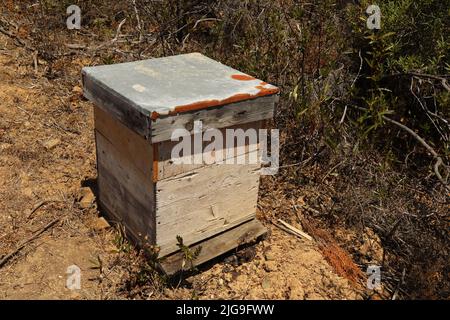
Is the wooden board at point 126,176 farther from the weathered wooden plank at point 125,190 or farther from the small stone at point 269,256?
the small stone at point 269,256

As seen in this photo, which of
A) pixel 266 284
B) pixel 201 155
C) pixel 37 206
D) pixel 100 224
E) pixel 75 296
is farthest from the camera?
pixel 37 206

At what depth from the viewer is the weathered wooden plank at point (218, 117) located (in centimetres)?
206

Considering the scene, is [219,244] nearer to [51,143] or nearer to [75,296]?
[75,296]

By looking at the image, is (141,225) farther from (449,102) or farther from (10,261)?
(449,102)

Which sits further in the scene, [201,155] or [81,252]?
[81,252]

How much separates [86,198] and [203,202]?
3.40ft

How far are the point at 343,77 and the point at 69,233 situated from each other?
8.00 feet

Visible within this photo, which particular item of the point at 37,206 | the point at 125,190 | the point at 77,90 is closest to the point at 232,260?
the point at 125,190

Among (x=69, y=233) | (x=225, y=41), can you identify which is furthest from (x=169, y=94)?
(x=225, y=41)

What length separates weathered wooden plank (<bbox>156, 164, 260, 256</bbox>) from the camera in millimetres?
2326

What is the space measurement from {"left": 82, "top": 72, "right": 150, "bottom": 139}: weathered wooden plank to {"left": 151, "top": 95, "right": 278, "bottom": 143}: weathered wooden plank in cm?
6

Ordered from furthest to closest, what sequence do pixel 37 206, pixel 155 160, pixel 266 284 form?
1. pixel 37 206
2. pixel 266 284
3. pixel 155 160

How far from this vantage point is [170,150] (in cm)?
219

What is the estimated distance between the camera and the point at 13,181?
3.24 m
